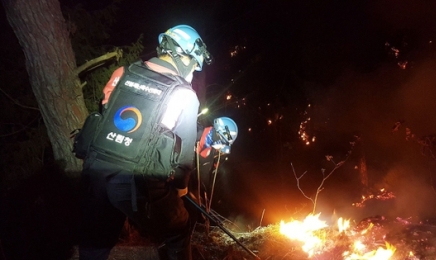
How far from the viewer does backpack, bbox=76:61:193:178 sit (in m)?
3.00

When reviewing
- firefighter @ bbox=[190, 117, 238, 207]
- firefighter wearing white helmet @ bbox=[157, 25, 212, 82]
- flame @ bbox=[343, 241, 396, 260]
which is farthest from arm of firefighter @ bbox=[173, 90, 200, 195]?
flame @ bbox=[343, 241, 396, 260]

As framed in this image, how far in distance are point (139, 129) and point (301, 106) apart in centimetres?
1108

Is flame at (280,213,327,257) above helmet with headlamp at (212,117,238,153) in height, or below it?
below

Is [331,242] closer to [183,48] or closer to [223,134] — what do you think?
[223,134]

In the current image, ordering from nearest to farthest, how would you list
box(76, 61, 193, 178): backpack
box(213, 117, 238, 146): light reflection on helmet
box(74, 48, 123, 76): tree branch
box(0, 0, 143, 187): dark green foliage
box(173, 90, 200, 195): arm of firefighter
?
box(76, 61, 193, 178): backpack
box(173, 90, 200, 195): arm of firefighter
box(74, 48, 123, 76): tree branch
box(213, 117, 238, 146): light reflection on helmet
box(0, 0, 143, 187): dark green foliage

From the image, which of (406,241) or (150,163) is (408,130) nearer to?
(406,241)

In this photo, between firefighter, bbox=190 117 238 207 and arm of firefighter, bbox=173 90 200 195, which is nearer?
arm of firefighter, bbox=173 90 200 195

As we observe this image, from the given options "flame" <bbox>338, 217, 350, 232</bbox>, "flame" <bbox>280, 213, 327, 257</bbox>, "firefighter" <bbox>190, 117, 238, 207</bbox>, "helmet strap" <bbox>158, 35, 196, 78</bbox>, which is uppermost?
"helmet strap" <bbox>158, 35, 196, 78</bbox>

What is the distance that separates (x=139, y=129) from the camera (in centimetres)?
303

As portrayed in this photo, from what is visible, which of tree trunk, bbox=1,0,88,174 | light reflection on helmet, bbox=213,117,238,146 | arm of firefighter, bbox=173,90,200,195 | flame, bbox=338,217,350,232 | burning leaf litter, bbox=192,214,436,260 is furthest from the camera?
flame, bbox=338,217,350,232

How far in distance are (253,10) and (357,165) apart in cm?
693

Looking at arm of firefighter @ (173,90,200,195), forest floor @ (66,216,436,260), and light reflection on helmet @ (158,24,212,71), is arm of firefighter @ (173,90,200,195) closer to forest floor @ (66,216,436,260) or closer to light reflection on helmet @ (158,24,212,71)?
light reflection on helmet @ (158,24,212,71)

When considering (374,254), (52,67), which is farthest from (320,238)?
(52,67)

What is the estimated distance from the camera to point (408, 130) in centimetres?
1234
